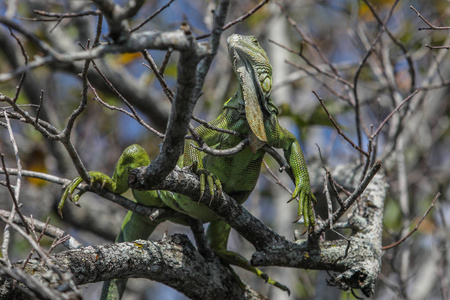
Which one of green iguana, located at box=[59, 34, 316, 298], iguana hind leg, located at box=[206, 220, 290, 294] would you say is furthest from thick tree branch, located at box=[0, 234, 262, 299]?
green iguana, located at box=[59, 34, 316, 298]

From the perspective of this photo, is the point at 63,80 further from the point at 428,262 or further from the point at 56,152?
the point at 428,262

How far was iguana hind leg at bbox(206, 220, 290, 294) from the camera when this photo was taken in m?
4.40

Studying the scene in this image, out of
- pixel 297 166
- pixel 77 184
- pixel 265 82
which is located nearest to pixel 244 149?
pixel 297 166

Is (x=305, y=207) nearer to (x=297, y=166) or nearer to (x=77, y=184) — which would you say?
(x=297, y=166)

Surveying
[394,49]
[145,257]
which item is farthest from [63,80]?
[145,257]

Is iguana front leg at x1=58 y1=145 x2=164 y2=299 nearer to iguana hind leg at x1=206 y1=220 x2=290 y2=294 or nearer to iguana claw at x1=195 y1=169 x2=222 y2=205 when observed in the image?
iguana hind leg at x1=206 y1=220 x2=290 y2=294

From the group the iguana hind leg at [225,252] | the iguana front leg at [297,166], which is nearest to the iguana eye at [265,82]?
the iguana front leg at [297,166]

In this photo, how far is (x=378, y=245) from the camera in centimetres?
423

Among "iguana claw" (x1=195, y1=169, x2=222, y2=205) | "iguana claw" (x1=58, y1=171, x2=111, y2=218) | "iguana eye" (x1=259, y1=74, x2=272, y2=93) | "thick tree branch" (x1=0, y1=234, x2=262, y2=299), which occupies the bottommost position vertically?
"thick tree branch" (x1=0, y1=234, x2=262, y2=299)

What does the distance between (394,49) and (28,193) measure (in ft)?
21.9

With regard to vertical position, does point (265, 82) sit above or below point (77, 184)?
above

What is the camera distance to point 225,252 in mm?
4438

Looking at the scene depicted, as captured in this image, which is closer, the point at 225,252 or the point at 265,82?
the point at 265,82

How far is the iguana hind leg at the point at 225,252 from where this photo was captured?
4402 mm
